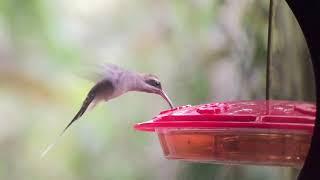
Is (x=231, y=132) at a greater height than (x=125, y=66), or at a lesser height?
lesser

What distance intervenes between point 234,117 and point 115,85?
0.22 meters

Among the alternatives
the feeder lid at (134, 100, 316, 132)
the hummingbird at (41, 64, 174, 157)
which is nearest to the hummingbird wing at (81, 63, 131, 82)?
the hummingbird at (41, 64, 174, 157)

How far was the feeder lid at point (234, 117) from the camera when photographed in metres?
1.03

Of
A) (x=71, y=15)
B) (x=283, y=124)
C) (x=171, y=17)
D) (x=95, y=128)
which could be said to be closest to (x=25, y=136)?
(x=95, y=128)

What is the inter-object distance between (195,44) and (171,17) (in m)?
0.07

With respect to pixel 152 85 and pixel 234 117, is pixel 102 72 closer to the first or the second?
pixel 152 85

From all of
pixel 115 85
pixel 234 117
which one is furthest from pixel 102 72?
pixel 234 117

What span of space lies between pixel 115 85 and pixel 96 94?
40 millimetres

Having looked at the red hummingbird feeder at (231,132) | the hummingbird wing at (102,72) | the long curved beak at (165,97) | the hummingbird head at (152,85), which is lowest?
the red hummingbird feeder at (231,132)

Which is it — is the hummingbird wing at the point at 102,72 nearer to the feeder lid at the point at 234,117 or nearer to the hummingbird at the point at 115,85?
the hummingbird at the point at 115,85

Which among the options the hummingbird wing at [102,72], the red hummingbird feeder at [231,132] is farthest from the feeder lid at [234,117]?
the hummingbird wing at [102,72]

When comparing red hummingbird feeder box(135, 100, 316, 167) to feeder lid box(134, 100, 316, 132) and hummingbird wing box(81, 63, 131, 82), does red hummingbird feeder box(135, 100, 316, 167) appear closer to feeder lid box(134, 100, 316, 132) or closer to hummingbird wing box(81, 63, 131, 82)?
feeder lid box(134, 100, 316, 132)

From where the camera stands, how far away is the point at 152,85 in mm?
1073

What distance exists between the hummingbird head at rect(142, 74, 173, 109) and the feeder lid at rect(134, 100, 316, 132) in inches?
1.6
